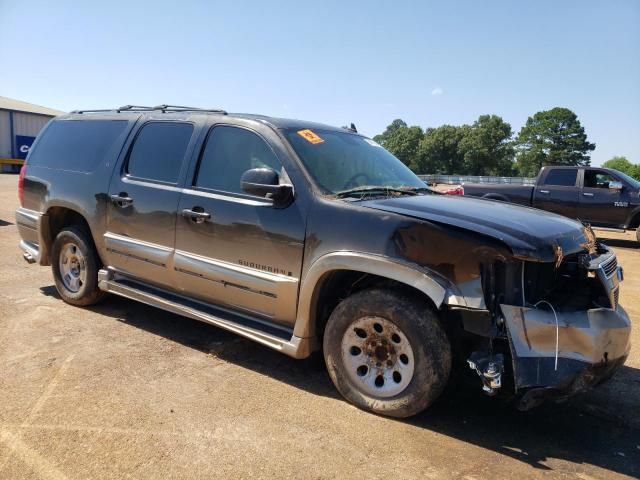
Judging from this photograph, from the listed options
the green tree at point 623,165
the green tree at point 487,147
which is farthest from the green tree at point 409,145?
the green tree at point 623,165

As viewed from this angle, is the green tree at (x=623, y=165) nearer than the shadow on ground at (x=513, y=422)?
No

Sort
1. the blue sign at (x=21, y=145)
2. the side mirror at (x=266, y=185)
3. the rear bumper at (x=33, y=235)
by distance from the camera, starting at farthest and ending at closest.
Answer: the blue sign at (x=21, y=145), the rear bumper at (x=33, y=235), the side mirror at (x=266, y=185)

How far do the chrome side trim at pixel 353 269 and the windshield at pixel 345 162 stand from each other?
0.59m

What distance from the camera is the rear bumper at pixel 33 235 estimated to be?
5676mm

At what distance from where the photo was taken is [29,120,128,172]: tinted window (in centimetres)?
517

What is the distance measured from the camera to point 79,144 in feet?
17.9

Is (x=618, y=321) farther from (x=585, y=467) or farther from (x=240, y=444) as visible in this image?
(x=240, y=444)

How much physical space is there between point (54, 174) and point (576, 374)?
513 centimetres

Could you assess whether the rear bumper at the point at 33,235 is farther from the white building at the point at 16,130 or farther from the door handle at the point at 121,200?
the white building at the point at 16,130

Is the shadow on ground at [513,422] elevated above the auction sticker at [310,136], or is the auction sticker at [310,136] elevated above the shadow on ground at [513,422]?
the auction sticker at [310,136]

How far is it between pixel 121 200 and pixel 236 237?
148 centimetres

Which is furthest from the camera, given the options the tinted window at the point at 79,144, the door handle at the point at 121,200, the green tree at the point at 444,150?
the green tree at the point at 444,150

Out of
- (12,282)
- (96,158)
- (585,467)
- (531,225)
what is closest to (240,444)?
(585,467)

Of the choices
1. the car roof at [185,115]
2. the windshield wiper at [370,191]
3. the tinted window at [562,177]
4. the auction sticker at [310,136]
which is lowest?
the windshield wiper at [370,191]
